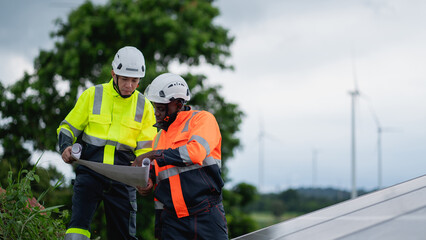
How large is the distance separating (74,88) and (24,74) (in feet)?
9.23

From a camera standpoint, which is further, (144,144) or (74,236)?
(144,144)

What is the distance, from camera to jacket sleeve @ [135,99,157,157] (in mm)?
4102

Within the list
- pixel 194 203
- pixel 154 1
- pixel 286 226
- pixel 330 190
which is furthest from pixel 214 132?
pixel 330 190

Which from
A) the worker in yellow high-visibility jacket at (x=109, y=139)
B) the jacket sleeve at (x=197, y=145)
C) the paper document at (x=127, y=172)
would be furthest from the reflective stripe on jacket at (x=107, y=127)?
the jacket sleeve at (x=197, y=145)

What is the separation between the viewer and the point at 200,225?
3316 mm

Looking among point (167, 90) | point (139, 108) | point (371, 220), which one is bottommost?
point (371, 220)

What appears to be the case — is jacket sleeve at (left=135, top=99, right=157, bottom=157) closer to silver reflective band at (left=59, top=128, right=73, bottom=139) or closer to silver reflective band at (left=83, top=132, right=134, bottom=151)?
silver reflective band at (left=83, top=132, right=134, bottom=151)

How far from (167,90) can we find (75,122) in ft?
3.22

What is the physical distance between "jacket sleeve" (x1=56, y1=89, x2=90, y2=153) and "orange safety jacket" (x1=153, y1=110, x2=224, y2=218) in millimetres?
895

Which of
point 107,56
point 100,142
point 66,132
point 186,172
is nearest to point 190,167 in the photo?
point 186,172

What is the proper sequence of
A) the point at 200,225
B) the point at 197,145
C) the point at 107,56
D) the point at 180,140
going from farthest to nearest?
1. the point at 107,56
2. the point at 180,140
3. the point at 200,225
4. the point at 197,145

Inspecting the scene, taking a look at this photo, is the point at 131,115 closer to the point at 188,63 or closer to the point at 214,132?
the point at 214,132

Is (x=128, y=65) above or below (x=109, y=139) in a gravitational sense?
above

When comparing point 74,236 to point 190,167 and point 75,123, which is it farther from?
point 190,167
